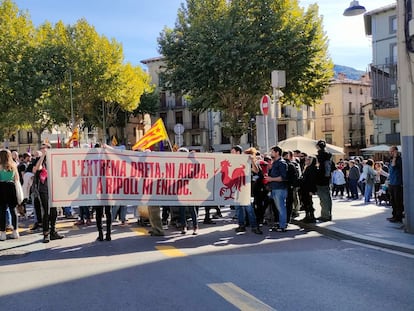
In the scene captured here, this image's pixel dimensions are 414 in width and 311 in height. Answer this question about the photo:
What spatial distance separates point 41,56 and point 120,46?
23.8 feet

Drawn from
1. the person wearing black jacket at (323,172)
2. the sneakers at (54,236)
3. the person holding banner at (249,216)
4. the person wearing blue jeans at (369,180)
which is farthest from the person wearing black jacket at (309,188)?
the person wearing blue jeans at (369,180)

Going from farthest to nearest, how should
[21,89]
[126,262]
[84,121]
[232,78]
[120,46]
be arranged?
[84,121] → [120,46] → [21,89] → [232,78] → [126,262]

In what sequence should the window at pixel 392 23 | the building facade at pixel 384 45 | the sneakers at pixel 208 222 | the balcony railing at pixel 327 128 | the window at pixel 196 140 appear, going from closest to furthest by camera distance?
the sneakers at pixel 208 222, the building facade at pixel 384 45, the window at pixel 392 23, the window at pixel 196 140, the balcony railing at pixel 327 128

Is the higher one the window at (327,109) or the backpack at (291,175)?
the window at (327,109)

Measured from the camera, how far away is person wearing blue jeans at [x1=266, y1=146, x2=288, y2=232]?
33.4 ft

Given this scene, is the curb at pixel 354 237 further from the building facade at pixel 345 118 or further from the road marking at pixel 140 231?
the building facade at pixel 345 118

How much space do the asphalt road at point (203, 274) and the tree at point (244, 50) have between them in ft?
51.8

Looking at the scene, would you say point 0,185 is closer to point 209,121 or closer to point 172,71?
point 172,71

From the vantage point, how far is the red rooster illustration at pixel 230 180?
10.1m

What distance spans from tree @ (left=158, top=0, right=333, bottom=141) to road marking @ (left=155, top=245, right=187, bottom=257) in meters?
16.6

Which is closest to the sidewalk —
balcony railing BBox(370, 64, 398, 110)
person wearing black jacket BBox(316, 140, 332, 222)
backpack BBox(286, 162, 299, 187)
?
person wearing black jacket BBox(316, 140, 332, 222)

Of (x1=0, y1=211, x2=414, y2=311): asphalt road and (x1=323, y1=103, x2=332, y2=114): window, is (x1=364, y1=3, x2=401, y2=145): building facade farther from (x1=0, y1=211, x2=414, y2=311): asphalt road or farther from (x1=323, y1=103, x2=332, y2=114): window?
(x1=0, y1=211, x2=414, y2=311): asphalt road

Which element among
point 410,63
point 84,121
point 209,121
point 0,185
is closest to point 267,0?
point 410,63

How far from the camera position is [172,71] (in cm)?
2688
